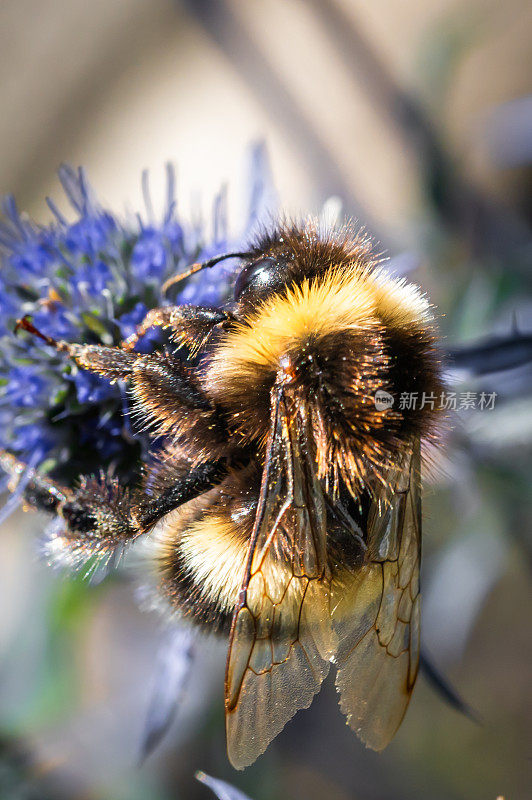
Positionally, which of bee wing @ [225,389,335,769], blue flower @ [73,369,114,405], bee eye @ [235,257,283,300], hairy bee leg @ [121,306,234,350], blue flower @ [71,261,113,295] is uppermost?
blue flower @ [71,261,113,295]

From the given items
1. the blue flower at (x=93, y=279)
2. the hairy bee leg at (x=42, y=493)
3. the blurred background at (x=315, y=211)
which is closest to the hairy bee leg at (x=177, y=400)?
the hairy bee leg at (x=42, y=493)

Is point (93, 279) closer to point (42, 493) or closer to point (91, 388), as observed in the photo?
point (91, 388)

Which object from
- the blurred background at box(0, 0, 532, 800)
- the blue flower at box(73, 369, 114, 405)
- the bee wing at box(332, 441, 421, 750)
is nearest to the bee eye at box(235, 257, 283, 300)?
the bee wing at box(332, 441, 421, 750)

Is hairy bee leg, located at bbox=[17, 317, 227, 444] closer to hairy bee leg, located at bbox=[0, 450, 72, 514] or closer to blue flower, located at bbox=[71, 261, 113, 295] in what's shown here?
hairy bee leg, located at bbox=[0, 450, 72, 514]

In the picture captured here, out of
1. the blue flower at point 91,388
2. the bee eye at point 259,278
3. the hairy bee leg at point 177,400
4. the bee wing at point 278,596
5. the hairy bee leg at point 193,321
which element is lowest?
the bee wing at point 278,596

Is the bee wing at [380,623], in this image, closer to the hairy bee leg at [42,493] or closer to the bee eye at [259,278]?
the bee eye at [259,278]

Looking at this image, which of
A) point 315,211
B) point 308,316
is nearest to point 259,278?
point 308,316
